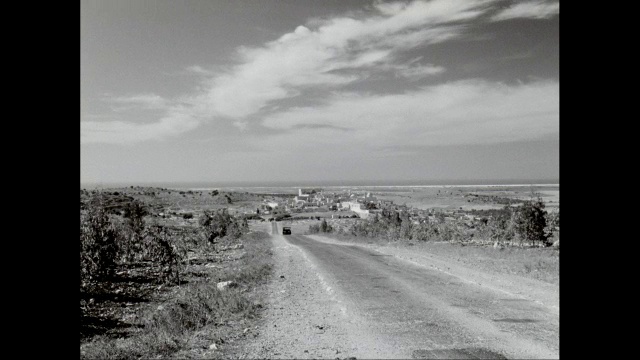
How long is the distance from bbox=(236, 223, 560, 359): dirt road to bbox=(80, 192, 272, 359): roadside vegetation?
745mm

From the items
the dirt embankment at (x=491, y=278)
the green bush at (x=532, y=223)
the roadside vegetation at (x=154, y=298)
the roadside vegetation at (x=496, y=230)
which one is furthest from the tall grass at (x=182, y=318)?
the green bush at (x=532, y=223)

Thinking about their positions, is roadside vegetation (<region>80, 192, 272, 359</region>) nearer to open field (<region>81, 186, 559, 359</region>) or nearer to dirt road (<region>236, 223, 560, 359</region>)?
open field (<region>81, 186, 559, 359</region>)

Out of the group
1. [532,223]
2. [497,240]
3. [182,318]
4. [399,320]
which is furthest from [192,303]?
[497,240]

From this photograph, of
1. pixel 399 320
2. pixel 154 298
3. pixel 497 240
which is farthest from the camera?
pixel 497 240

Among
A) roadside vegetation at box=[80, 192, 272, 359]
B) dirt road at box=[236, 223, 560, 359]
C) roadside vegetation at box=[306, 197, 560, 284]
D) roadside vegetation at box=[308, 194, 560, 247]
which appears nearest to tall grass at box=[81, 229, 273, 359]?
roadside vegetation at box=[80, 192, 272, 359]

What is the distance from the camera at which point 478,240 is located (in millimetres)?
25734

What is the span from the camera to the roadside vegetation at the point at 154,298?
5988 mm

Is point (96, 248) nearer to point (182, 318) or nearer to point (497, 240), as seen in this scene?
point (182, 318)

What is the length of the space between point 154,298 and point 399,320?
634 centimetres

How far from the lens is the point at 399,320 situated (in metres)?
7.05

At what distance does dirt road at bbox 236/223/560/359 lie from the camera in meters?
5.51
